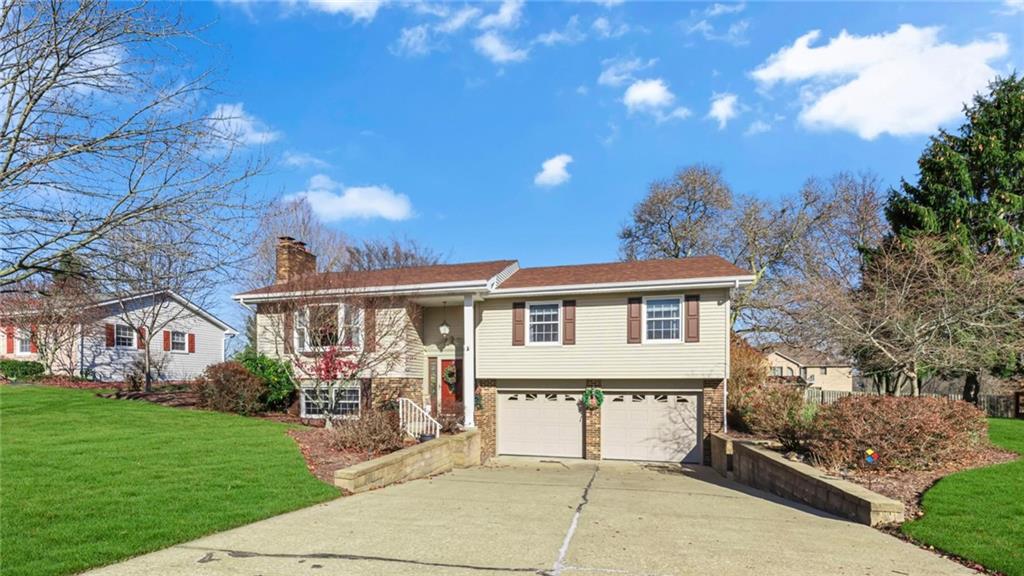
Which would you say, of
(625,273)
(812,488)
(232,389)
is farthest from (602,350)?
(232,389)

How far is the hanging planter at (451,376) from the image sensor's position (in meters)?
17.3

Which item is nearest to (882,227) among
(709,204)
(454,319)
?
(709,204)

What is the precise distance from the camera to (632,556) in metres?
5.45

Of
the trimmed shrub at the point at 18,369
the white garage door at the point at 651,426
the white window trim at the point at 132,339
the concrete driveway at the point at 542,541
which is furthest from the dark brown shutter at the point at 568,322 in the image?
the trimmed shrub at the point at 18,369

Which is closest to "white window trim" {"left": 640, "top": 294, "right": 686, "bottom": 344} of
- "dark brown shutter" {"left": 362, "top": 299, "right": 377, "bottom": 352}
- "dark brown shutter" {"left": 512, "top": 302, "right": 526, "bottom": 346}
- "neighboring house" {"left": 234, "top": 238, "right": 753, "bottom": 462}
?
"neighboring house" {"left": 234, "top": 238, "right": 753, "bottom": 462}

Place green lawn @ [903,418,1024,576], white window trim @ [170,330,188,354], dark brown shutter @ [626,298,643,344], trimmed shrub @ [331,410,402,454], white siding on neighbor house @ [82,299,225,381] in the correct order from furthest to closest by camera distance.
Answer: white window trim @ [170,330,188,354]
white siding on neighbor house @ [82,299,225,381]
dark brown shutter @ [626,298,643,344]
trimmed shrub @ [331,410,402,454]
green lawn @ [903,418,1024,576]

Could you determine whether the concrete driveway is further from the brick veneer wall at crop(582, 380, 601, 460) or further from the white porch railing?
the brick veneer wall at crop(582, 380, 601, 460)

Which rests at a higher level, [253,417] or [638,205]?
[638,205]

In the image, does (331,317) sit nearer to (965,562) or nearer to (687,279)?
(687,279)

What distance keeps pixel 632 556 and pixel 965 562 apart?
3053 millimetres

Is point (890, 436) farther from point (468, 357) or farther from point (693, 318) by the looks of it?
point (468, 357)

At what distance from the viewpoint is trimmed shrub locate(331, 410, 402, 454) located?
1099cm

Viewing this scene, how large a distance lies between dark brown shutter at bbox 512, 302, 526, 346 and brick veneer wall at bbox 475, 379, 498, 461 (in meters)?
1.54

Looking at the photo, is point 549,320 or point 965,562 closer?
point 965,562
